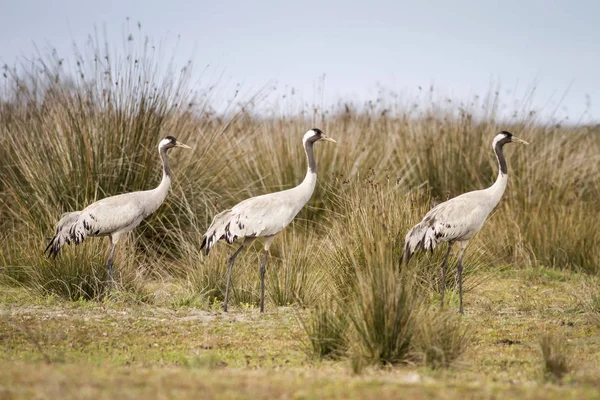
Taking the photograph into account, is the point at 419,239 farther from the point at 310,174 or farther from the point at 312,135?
the point at 312,135

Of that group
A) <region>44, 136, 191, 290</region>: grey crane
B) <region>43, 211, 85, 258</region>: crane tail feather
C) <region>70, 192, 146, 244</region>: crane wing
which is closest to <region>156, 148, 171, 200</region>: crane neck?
<region>44, 136, 191, 290</region>: grey crane

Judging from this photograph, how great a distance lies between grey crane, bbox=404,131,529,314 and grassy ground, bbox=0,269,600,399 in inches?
29.2

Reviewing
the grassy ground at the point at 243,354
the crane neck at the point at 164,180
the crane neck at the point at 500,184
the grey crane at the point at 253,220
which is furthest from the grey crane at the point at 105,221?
the crane neck at the point at 500,184

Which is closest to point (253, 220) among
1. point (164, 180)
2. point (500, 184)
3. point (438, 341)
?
point (164, 180)

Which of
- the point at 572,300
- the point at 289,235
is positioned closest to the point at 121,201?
the point at 289,235

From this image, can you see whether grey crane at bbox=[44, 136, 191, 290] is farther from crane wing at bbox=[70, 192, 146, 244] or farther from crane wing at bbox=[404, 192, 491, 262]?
crane wing at bbox=[404, 192, 491, 262]

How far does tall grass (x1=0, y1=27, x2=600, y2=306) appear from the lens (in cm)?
855

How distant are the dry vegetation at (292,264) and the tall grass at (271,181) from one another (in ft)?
0.10

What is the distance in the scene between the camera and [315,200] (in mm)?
11578

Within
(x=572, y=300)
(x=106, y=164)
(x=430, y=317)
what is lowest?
(x=572, y=300)

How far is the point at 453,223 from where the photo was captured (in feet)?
26.2

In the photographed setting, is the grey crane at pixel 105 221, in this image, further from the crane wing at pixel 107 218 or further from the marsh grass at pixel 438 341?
the marsh grass at pixel 438 341

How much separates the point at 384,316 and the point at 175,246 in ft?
17.7

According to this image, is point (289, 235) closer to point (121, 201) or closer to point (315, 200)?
point (315, 200)
